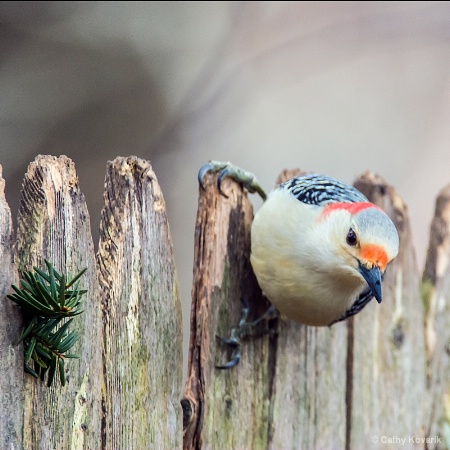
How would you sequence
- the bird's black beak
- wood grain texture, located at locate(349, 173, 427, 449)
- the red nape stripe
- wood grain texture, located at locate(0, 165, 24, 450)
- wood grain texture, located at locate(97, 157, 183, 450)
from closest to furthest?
wood grain texture, located at locate(0, 165, 24, 450), wood grain texture, located at locate(97, 157, 183, 450), the bird's black beak, the red nape stripe, wood grain texture, located at locate(349, 173, 427, 449)

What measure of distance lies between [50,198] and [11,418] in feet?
1.65

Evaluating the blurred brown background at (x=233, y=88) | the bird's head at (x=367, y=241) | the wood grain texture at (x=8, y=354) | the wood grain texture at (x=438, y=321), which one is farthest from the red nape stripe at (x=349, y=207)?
the wood grain texture at (x=8, y=354)

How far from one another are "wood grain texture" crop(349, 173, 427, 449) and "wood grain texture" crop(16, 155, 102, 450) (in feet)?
3.41

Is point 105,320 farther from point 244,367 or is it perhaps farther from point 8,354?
point 244,367

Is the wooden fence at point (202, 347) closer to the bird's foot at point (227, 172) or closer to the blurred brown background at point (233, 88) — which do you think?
the bird's foot at point (227, 172)

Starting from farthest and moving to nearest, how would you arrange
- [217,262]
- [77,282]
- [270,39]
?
1. [270,39]
2. [217,262]
3. [77,282]

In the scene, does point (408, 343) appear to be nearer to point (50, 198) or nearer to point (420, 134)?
point (50, 198)

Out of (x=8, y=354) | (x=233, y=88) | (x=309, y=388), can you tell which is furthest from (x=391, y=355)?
(x=233, y=88)

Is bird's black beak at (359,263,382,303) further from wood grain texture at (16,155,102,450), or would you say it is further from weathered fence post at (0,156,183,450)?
wood grain texture at (16,155,102,450)

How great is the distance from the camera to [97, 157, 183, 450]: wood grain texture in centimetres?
176

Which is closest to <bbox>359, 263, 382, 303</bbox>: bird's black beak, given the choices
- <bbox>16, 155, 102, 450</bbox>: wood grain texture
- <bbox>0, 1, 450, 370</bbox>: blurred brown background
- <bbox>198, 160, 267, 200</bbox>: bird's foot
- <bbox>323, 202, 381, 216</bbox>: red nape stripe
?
<bbox>323, 202, 381, 216</bbox>: red nape stripe

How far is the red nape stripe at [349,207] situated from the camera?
2141mm

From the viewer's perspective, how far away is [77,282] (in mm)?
1632

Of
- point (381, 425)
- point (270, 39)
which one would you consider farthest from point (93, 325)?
point (270, 39)
